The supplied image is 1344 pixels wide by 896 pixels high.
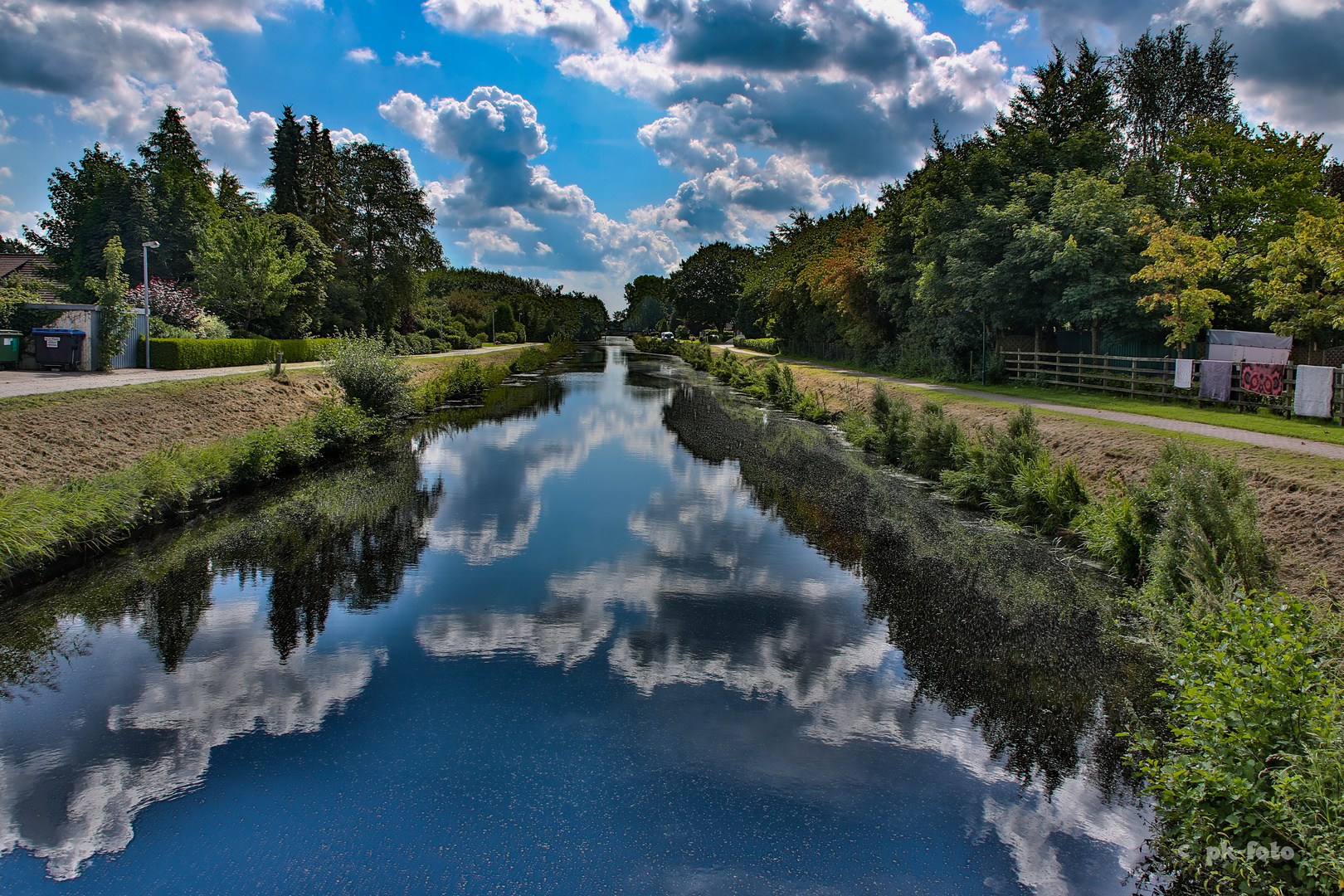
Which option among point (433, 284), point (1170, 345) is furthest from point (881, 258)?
point (433, 284)

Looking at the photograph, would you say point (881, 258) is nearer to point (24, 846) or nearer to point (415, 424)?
point (415, 424)

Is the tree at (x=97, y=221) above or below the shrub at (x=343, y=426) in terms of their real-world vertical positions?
above

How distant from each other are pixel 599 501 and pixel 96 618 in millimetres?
7220

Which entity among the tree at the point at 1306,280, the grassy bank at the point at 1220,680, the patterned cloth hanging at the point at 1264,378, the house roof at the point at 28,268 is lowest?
the grassy bank at the point at 1220,680

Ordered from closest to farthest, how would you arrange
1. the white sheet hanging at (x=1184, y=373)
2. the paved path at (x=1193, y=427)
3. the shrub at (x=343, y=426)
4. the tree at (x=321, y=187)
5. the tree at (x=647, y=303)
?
the paved path at (x=1193, y=427) < the shrub at (x=343, y=426) < the white sheet hanging at (x=1184, y=373) < the tree at (x=321, y=187) < the tree at (x=647, y=303)

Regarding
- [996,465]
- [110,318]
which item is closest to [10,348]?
[110,318]

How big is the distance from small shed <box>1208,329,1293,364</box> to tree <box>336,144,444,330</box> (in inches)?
1598

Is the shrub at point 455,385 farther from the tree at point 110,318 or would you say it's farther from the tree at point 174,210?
the tree at point 174,210

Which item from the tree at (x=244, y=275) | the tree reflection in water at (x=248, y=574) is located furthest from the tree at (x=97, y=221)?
the tree reflection in water at (x=248, y=574)

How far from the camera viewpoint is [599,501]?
13031 millimetres

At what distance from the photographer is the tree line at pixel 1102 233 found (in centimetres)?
1889

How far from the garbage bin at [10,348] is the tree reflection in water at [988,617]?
21.2 m

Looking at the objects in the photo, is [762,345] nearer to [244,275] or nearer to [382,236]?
[382,236]

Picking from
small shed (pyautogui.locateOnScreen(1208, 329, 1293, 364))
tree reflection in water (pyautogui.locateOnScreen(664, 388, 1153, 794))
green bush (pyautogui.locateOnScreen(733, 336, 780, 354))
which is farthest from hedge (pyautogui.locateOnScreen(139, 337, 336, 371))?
green bush (pyautogui.locateOnScreen(733, 336, 780, 354))
